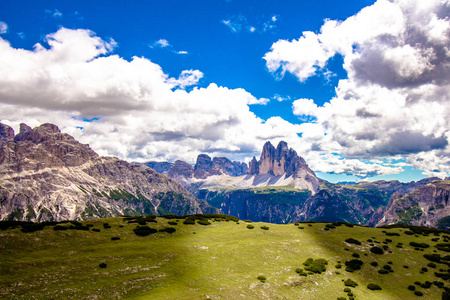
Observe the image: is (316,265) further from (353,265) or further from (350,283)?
(353,265)

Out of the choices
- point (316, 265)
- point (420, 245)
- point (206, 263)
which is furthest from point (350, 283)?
point (420, 245)

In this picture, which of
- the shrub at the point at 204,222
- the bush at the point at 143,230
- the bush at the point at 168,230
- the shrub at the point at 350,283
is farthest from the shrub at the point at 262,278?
the shrub at the point at 204,222

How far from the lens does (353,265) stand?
51406 mm

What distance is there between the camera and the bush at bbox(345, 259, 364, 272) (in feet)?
165

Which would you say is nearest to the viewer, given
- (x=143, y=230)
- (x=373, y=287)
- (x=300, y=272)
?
(x=373, y=287)

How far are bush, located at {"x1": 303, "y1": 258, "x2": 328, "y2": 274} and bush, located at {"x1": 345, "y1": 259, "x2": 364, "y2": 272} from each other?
4.20m

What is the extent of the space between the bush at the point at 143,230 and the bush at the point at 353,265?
37778mm

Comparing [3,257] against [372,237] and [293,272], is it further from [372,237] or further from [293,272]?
[372,237]

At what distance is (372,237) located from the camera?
6662 centimetres

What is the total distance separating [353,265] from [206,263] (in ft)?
93.7

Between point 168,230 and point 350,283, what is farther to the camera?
point 168,230

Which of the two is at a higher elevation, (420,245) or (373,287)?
(420,245)

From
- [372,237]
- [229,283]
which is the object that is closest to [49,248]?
[229,283]

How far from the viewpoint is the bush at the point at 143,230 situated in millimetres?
52675
